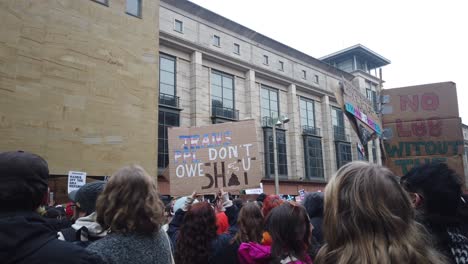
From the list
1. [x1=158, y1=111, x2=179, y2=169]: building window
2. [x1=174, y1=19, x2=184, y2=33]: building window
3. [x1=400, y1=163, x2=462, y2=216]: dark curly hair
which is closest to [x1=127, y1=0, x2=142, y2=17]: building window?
[x1=158, y1=111, x2=179, y2=169]: building window

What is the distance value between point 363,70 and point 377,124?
40.5 metres

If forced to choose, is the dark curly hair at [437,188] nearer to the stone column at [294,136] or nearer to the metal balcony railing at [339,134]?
the stone column at [294,136]

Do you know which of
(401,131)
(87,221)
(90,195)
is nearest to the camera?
(87,221)

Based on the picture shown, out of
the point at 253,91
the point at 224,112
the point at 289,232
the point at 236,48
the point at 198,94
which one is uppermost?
the point at 236,48

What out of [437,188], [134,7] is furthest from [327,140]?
[437,188]

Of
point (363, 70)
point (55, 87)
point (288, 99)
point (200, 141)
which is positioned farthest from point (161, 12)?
point (363, 70)

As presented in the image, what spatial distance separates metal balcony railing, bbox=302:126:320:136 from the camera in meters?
32.8

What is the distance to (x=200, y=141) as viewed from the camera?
665 centimetres

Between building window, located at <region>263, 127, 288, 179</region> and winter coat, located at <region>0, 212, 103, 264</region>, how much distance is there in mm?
26339

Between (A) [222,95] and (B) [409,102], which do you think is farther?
(A) [222,95]

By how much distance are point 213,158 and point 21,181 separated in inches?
188

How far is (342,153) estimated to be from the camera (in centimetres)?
3619

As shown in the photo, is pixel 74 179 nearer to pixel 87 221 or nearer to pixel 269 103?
pixel 87 221

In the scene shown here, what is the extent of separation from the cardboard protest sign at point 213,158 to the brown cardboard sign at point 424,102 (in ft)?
8.49
